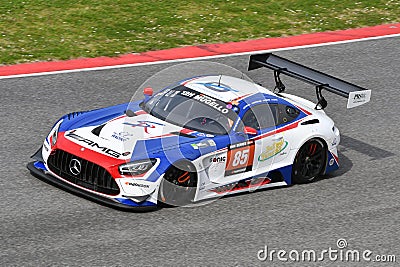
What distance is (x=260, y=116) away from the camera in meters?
11.1

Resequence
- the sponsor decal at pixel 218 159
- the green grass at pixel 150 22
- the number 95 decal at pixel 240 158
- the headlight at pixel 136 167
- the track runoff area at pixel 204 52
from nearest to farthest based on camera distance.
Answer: the headlight at pixel 136 167 → the sponsor decal at pixel 218 159 → the number 95 decal at pixel 240 158 → the track runoff area at pixel 204 52 → the green grass at pixel 150 22

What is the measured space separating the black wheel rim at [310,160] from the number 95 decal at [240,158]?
0.79 meters

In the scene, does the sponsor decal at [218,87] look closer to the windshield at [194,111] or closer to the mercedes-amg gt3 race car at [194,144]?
the mercedes-amg gt3 race car at [194,144]

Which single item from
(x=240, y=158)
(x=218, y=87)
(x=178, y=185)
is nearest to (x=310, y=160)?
(x=240, y=158)

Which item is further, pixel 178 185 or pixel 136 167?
pixel 178 185

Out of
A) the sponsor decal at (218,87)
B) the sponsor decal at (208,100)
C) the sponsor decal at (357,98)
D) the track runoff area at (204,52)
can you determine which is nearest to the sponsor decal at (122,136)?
the sponsor decal at (208,100)

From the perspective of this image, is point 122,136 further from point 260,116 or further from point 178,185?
point 260,116

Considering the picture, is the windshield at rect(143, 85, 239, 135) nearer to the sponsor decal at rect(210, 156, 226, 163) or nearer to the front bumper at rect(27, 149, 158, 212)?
the sponsor decal at rect(210, 156, 226, 163)

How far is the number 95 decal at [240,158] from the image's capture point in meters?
10.5

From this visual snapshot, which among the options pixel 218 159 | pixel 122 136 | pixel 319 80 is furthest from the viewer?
pixel 319 80

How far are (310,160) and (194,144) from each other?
6.07 feet

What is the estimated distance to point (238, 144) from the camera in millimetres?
10586

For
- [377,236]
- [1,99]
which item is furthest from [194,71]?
[377,236]

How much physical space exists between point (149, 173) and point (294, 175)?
222cm
